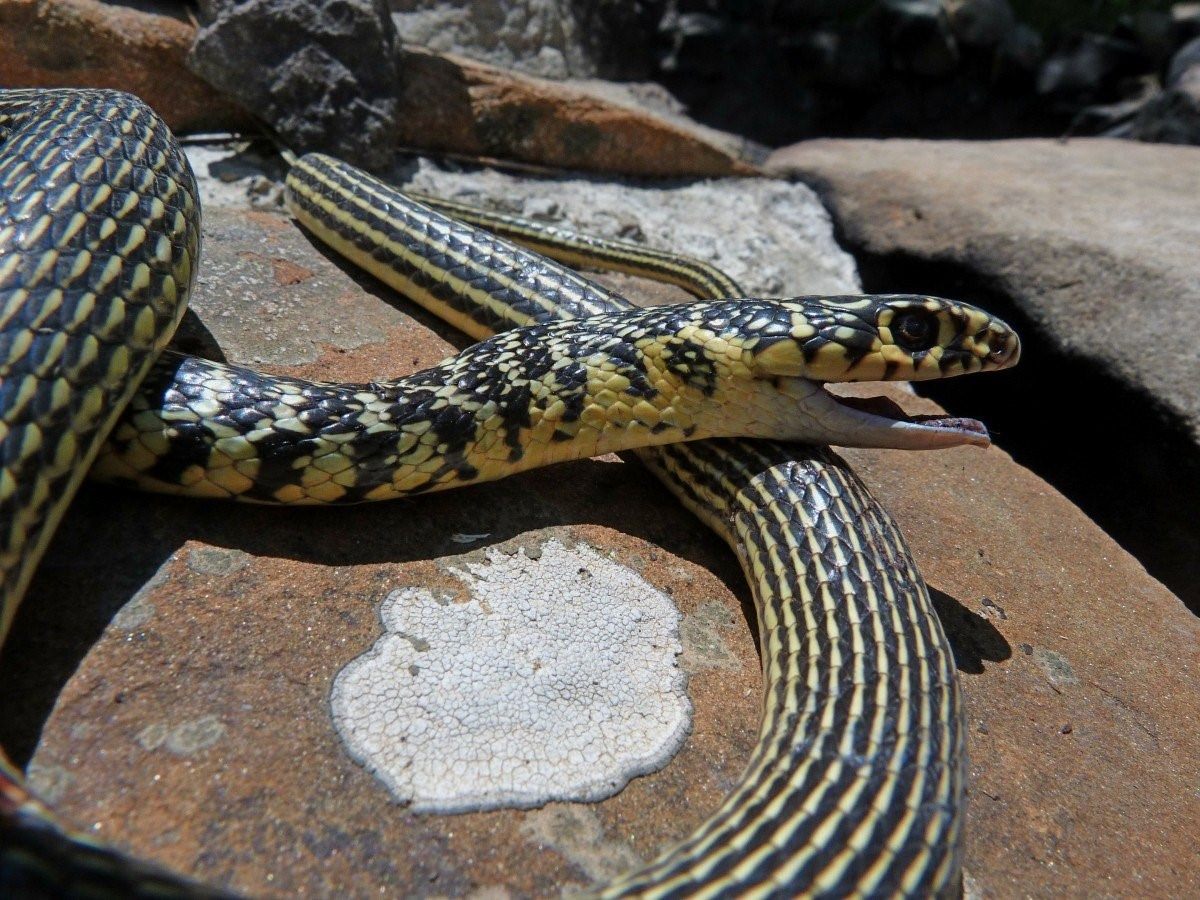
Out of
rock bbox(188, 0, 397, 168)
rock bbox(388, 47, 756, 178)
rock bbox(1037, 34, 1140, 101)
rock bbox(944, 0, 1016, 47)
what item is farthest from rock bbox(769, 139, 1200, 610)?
rock bbox(944, 0, 1016, 47)

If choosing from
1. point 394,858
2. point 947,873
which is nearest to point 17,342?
point 394,858

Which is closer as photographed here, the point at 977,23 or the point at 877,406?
the point at 877,406

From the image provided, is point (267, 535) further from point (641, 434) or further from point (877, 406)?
point (877, 406)

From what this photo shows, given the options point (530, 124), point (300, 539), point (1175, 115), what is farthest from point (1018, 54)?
point (300, 539)

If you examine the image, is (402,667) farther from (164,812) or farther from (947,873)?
(947,873)

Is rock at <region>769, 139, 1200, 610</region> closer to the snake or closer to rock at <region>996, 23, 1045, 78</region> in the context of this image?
the snake

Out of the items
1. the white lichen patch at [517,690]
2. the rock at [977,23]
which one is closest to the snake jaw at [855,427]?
the white lichen patch at [517,690]
